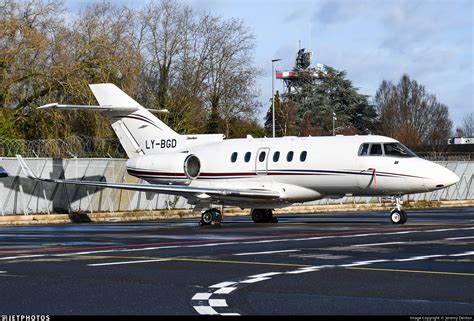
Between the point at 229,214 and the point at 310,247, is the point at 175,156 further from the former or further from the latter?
the point at 310,247

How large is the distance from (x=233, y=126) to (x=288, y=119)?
23648 millimetres

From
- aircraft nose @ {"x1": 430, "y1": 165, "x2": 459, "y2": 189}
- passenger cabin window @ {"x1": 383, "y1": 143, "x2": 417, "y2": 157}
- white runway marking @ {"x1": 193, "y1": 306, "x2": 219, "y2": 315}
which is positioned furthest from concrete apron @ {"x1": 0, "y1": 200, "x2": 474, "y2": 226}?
white runway marking @ {"x1": 193, "y1": 306, "x2": 219, "y2": 315}

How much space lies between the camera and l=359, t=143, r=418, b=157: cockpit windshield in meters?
27.9

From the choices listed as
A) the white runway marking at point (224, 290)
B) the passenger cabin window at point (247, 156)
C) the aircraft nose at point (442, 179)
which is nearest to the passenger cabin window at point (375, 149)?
the aircraft nose at point (442, 179)

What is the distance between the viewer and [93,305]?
10.4 m

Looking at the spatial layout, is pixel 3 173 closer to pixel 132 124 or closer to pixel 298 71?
pixel 132 124

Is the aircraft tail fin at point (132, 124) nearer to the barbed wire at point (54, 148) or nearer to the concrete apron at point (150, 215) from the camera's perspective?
the concrete apron at point (150, 215)

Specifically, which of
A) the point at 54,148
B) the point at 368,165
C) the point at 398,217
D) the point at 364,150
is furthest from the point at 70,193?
the point at 398,217

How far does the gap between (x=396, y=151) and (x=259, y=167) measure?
16.1 ft

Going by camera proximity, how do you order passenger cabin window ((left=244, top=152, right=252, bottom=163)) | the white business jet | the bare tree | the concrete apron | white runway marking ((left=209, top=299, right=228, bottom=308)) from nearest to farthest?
white runway marking ((left=209, top=299, right=228, bottom=308)), the white business jet, passenger cabin window ((left=244, top=152, right=252, bottom=163)), the concrete apron, the bare tree

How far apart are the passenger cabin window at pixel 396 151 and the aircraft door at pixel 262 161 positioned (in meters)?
4.29

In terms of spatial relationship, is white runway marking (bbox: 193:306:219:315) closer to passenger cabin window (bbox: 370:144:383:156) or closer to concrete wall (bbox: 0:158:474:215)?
passenger cabin window (bbox: 370:144:383:156)

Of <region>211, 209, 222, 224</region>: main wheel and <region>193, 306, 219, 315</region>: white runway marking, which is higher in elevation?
<region>193, 306, 219, 315</region>: white runway marking

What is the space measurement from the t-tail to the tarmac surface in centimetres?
1183
